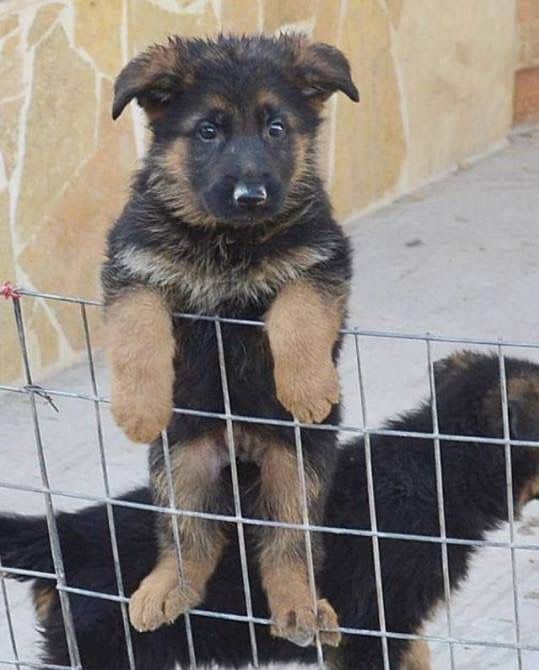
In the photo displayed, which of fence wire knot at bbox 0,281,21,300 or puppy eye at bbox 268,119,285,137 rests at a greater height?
puppy eye at bbox 268,119,285,137

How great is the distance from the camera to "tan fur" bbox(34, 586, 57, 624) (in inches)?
151

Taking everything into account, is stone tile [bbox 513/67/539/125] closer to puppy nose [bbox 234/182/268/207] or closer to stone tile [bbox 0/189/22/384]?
stone tile [bbox 0/189/22/384]

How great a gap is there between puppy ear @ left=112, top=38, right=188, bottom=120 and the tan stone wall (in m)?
1.86

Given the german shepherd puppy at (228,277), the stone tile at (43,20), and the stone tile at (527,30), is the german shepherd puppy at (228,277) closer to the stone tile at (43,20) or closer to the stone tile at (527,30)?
the stone tile at (43,20)

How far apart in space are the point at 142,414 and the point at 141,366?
10 cm

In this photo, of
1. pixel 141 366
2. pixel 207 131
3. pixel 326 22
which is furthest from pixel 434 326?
pixel 141 366

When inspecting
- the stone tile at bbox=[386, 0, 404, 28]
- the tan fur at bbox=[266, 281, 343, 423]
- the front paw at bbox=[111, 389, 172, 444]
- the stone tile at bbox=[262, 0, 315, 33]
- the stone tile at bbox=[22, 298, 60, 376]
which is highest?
the tan fur at bbox=[266, 281, 343, 423]

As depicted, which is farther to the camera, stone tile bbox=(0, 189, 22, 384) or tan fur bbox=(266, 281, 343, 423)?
stone tile bbox=(0, 189, 22, 384)

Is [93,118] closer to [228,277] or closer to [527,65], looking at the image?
[228,277]

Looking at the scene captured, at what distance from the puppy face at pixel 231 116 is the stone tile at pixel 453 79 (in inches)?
133

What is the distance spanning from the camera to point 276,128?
146 inches

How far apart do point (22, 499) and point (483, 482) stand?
5.51 ft

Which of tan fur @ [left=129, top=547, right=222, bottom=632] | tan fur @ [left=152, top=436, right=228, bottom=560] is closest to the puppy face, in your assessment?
tan fur @ [left=152, top=436, right=228, bottom=560]

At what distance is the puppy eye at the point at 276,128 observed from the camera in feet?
12.1
